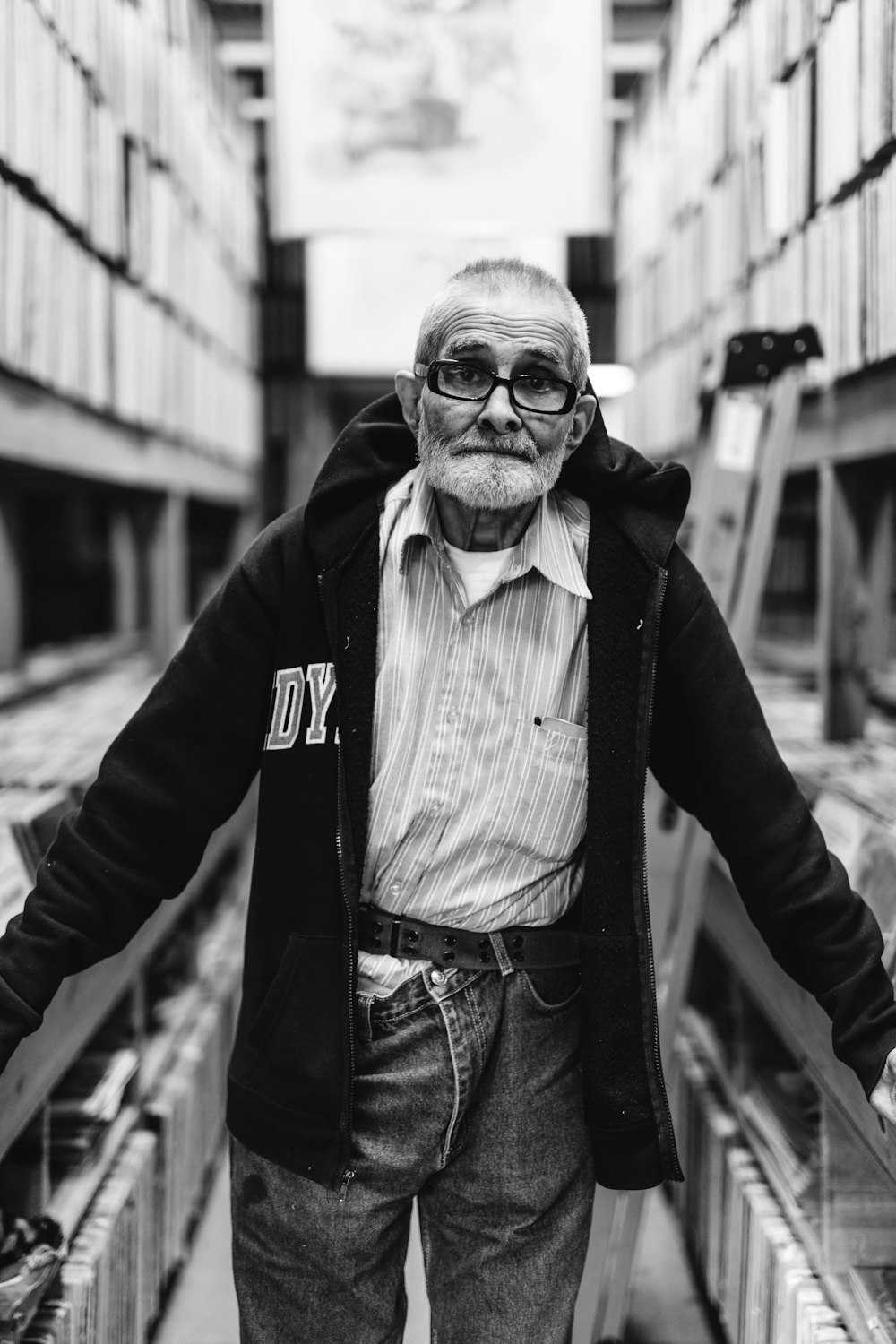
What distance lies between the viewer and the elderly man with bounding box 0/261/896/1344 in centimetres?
131

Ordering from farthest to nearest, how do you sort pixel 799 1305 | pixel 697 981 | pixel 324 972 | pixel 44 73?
pixel 697 981 < pixel 44 73 < pixel 799 1305 < pixel 324 972

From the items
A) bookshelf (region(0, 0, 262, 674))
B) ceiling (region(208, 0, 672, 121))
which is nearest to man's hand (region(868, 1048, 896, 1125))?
bookshelf (region(0, 0, 262, 674))

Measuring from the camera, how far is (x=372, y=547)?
1.37 meters

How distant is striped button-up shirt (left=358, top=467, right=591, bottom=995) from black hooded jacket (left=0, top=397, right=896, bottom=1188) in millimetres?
31

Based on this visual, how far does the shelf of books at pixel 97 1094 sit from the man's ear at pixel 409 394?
755 mm

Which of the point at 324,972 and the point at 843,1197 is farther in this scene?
the point at 843,1197

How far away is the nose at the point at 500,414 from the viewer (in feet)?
4.19

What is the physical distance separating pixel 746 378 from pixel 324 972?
4.08 feet

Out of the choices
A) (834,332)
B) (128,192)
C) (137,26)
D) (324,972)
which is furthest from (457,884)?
(137,26)

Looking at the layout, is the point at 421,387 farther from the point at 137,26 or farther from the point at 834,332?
the point at 137,26

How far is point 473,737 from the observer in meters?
1.33

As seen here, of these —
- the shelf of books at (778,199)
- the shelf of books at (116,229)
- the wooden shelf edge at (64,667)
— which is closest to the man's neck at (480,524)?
the shelf of books at (778,199)

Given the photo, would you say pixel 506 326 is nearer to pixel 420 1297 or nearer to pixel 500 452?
pixel 500 452

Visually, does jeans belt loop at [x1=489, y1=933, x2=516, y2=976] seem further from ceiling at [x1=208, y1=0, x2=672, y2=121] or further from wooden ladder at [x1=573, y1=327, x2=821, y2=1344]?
ceiling at [x1=208, y1=0, x2=672, y2=121]
